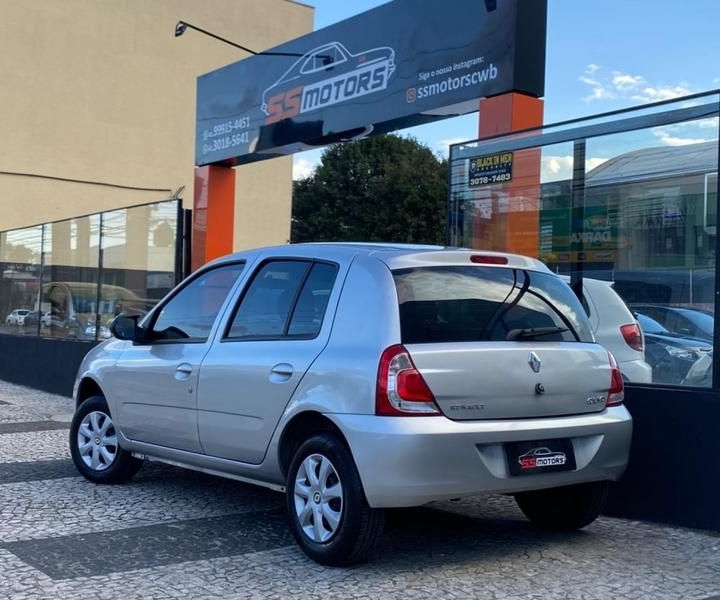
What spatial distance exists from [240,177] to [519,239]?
27042 millimetres

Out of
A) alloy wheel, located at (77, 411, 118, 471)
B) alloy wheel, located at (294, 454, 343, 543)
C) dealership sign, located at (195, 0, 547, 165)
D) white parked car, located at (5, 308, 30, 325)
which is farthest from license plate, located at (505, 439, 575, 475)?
white parked car, located at (5, 308, 30, 325)

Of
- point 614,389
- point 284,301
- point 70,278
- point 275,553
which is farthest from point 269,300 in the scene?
point 70,278

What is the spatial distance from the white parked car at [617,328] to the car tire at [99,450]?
355 centimetres

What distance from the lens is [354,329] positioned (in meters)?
4.77

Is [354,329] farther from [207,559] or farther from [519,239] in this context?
[519,239]

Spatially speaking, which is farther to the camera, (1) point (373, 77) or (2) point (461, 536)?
(1) point (373, 77)

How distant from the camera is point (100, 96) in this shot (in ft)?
95.9

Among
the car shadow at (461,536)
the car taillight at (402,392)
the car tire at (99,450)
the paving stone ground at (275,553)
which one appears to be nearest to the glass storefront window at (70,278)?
the car tire at (99,450)

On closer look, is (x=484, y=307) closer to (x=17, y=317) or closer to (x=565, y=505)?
(x=565, y=505)

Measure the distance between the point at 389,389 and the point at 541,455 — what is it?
0.92 meters

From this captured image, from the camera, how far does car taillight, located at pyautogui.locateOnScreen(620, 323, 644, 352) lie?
6.49m

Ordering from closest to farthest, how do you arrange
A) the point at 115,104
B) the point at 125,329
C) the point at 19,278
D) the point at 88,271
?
the point at 125,329
the point at 88,271
the point at 19,278
the point at 115,104

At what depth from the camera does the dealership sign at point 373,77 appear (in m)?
8.19

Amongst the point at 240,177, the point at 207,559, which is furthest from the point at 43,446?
the point at 240,177
